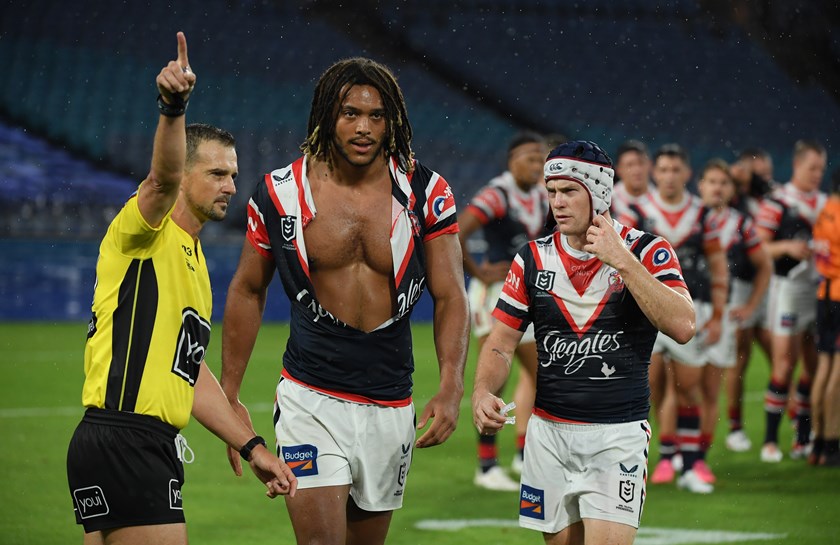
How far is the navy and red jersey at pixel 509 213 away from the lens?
28.4 ft

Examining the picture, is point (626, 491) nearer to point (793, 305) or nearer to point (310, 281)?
point (310, 281)

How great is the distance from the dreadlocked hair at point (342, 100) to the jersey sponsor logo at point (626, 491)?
1.42 metres

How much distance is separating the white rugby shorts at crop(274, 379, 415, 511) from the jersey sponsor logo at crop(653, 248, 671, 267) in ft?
3.64

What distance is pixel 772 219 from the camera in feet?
32.9

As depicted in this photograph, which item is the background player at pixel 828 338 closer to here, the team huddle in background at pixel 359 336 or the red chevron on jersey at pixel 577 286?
the team huddle in background at pixel 359 336

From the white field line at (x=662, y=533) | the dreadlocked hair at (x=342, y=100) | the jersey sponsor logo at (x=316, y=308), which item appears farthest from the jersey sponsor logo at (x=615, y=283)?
the white field line at (x=662, y=533)

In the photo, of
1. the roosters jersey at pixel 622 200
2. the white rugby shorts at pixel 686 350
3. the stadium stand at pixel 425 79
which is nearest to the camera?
the white rugby shorts at pixel 686 350

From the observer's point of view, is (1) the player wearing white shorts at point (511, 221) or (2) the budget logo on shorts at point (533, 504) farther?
(1) the player wearing white shorts at point (511, 221)

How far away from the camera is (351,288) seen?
14.7ft

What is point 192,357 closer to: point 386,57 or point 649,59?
point 386,57

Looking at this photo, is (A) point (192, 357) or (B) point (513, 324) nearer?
(A) point (192, 357)

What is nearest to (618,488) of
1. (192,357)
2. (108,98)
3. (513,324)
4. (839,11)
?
(513,324)

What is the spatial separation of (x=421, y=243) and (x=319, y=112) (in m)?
0.62

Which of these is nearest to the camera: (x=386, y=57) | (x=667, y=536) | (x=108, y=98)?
(x=667, y=536)
